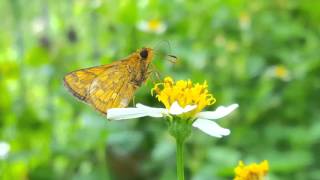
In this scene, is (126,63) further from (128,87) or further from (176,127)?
(176,127)

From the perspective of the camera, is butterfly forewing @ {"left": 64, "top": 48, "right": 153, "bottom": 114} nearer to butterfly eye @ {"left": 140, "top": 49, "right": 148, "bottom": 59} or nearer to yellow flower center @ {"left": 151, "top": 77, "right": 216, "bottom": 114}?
butterfly eye @ {"left": 140, "top": 49, "right": 148, "bottom": 59}

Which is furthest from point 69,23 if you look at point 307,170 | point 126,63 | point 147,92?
point 126,63

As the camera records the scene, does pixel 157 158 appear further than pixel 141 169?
No

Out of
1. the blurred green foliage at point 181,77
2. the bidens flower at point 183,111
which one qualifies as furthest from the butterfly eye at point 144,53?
the blurred green foliage at point 181,77

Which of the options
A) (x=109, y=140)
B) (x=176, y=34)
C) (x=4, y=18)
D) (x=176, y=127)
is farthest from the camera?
(x=4, y=18)

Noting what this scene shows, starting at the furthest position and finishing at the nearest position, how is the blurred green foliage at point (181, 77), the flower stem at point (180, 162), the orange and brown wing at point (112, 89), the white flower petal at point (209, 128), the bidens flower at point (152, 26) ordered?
the bidens flower at point (152, 26) → the blurred green foliage at point (181, 77) → the orange and brown wing at point (112, 89) → the white flower petal at point (209, 128) → the flower stem at point (180, 162)

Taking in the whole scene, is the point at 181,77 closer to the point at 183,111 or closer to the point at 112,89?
the point at 112,89

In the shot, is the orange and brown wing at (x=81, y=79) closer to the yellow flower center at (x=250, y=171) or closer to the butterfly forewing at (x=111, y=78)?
the butterfly forewing at (x=111, y=78)

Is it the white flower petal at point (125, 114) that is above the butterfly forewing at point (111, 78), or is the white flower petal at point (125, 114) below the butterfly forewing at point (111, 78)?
below

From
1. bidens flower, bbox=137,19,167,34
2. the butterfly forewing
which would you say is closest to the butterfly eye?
the butterfly forewing
